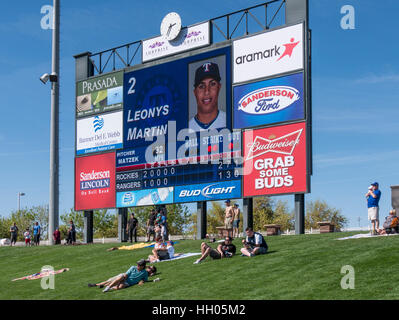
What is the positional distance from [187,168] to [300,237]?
25.7 ft

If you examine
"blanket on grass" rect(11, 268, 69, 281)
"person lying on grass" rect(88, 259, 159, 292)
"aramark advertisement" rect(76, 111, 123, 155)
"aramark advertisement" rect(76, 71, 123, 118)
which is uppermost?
"aramark advertisement" rect(76, 71, 123, 118)

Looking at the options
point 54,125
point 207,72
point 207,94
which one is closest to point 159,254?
point 207,94

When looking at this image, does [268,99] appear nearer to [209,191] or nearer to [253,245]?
[209,191]

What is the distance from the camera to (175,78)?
32812 mm

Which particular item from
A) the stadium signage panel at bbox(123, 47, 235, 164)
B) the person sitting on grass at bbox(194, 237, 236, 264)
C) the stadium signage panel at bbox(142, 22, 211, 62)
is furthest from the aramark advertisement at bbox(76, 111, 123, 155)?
the person sitting on grass at bbox(194, 237, 236, 264)

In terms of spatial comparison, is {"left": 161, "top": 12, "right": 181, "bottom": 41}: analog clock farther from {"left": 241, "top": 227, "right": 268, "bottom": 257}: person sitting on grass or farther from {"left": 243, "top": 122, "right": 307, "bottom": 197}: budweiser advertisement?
{"left": 241, "top": 227, "right": 268, "bottom": 257}: person sitting on grass

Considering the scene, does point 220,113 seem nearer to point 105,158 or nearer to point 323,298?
point 105,158

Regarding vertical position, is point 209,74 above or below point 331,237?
above

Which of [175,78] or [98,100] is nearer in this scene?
[175,78]

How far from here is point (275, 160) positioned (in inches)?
1112

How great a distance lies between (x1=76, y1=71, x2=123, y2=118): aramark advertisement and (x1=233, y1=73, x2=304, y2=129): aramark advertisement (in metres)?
8.43

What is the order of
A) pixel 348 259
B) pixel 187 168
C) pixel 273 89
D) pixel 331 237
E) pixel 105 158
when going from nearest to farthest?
pixel 348 259 < pixel 331 237 < pixel 273 89 < pixel 187 168 < pixel 105 158

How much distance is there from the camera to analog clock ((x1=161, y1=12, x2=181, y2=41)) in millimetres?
33562

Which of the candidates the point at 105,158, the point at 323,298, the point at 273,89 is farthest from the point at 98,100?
the point at 323,298
